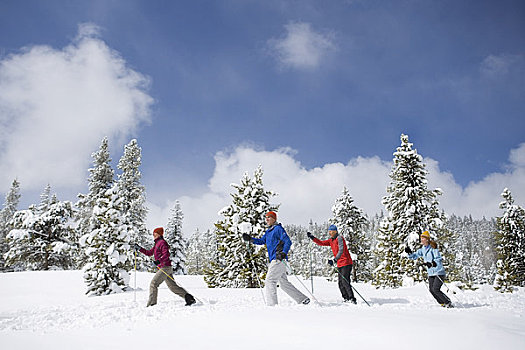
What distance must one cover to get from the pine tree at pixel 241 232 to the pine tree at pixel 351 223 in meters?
11.9

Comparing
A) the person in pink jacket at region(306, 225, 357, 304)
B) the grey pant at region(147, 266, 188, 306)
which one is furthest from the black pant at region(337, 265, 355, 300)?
the grey pant at region(147, 266, 188, 306)

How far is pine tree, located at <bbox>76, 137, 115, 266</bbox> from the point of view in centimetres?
3234

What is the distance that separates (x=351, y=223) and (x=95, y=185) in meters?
26.0

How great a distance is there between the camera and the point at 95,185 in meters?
33.0

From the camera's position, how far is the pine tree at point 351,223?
111 feet

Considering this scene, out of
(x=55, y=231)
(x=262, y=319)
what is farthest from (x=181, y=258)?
(x=262, y=319)

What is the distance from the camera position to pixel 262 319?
224 inches

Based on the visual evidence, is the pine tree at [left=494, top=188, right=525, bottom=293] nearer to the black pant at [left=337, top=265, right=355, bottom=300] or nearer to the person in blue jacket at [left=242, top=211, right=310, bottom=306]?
the black pant at [left=337, top=265, right=355, bottom=300]

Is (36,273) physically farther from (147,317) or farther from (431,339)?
(431,339)

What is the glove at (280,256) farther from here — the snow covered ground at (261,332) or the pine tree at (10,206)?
the pine tree at (10,206)

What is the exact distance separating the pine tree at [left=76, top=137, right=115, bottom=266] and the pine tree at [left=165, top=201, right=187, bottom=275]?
9230 mm

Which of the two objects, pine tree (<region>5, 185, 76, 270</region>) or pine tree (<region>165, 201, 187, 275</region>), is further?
pine tree (<region>165, 201, 187, 275</region>)

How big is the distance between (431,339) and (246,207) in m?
19.9

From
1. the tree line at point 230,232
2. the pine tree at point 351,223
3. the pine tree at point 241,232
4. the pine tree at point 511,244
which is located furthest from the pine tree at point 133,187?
the pine tree at point 511,244
